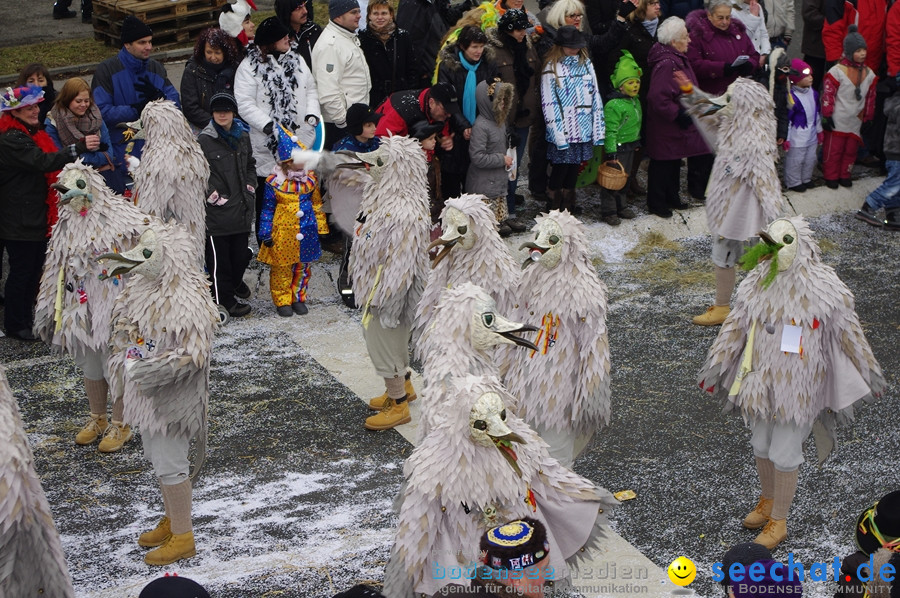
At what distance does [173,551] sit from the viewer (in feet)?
20.3

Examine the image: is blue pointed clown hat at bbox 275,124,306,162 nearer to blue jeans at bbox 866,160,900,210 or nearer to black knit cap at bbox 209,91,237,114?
black knit cap at bbox 209,91,237,114

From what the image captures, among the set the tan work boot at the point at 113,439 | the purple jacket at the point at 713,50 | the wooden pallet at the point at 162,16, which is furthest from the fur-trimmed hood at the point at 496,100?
the wooden pallet at the point at 162,16

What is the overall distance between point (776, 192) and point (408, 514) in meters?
5.32

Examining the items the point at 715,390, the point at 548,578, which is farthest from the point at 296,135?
the point at 548,578

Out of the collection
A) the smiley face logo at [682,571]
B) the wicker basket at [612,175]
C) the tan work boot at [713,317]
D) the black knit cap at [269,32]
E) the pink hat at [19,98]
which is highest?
the black knit cap at [269,32]

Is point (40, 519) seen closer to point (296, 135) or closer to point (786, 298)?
point (786, 298)

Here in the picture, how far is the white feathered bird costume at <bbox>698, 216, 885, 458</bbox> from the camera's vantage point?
6.08 metres

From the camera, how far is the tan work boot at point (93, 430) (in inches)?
294

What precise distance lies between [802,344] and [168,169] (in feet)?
15.3

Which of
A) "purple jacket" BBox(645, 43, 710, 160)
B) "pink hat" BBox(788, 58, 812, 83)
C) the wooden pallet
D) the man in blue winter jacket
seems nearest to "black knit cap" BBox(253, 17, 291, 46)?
the man in blue winter jacket

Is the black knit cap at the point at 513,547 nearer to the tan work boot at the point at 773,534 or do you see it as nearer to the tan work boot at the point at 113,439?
the tan work boot at the point at 773,534

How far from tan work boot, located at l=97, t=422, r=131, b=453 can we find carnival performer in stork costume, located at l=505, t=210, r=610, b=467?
2.79 meters

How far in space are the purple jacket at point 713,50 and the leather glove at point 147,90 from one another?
16.7 ft

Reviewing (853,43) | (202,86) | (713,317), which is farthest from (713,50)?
(202,86)
